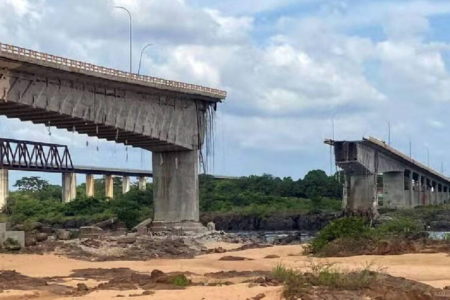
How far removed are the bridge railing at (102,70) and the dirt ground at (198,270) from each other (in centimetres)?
1442

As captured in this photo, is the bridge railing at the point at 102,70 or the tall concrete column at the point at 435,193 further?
the tall concrete column at the point at 435,193

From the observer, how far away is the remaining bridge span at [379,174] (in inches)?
3954

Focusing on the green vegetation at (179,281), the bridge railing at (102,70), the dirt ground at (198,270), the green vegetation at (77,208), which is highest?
the bridge railing at (102,70)

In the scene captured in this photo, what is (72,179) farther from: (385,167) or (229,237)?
(229,237)

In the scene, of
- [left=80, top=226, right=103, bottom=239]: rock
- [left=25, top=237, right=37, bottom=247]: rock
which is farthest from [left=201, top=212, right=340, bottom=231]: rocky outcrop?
[left=25, top=237, right=37, bottom=247]: rock

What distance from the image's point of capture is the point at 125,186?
522 ft

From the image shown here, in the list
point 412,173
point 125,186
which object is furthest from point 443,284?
point 125,186

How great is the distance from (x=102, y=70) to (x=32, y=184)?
125 m

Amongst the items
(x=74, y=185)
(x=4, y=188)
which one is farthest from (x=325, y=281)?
(x=74, y=185)

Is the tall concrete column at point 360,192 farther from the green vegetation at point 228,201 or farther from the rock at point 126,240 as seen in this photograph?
the rock at point 126,240

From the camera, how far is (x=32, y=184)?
178125 mm

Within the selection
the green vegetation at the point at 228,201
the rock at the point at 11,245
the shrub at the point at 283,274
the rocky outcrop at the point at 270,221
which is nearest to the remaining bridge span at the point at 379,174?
the rocky outcrop at the point at 270,221

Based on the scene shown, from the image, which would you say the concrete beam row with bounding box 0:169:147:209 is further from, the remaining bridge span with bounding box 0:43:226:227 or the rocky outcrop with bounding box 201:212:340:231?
the remaining bridge span with bounding box 0:43:226:227

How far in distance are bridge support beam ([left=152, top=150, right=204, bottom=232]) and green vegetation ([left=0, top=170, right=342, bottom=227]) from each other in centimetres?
3605
